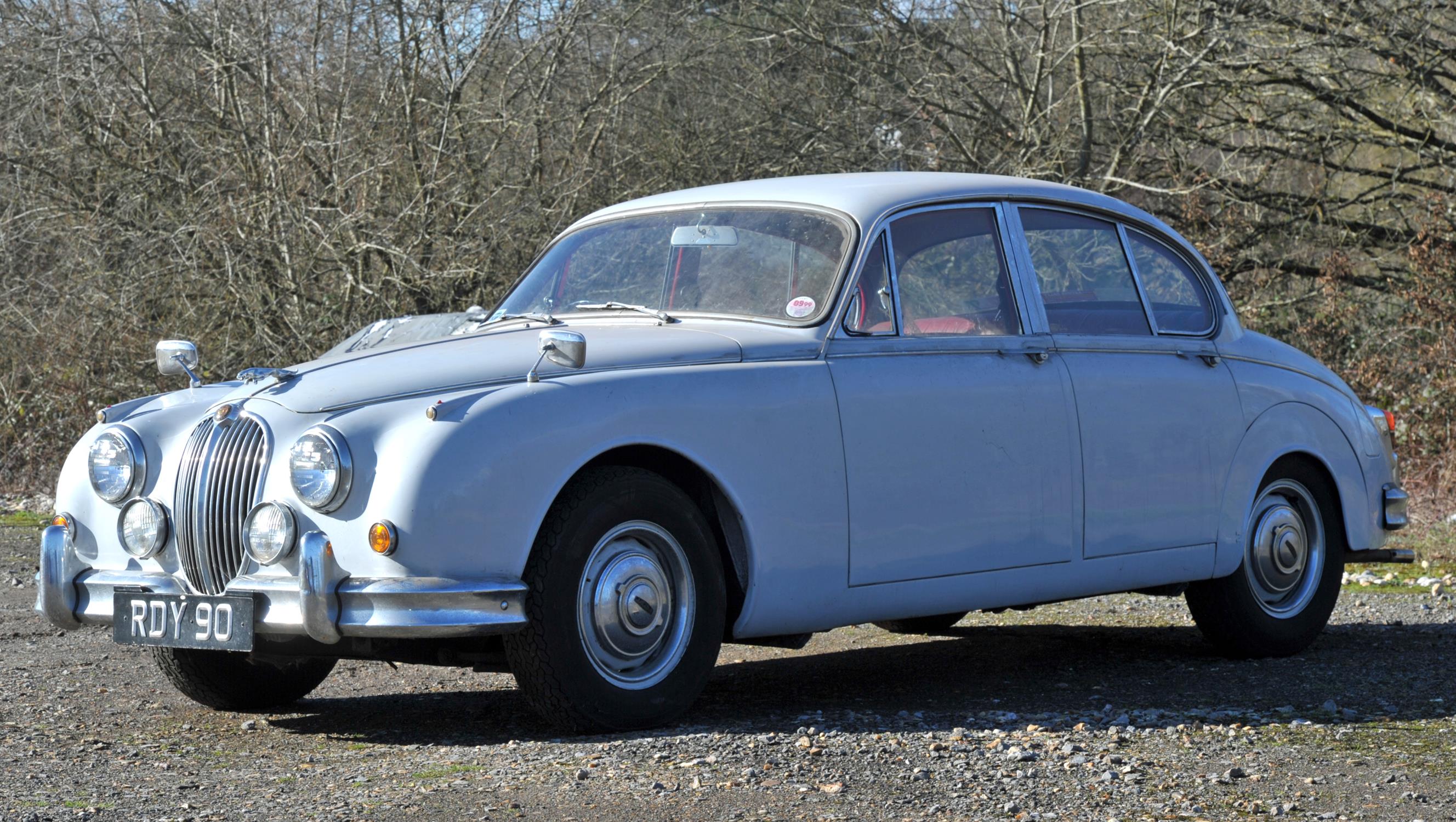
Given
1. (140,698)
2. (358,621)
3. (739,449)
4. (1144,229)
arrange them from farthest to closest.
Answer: (1144,229) < (140,698) < (739,449) < (358,621)

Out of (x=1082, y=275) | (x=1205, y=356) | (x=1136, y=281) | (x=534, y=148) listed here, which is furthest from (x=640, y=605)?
(x=534, y=148)

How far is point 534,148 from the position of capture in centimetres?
1343

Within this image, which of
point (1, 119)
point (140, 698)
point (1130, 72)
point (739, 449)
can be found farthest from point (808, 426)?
point (1, 119)

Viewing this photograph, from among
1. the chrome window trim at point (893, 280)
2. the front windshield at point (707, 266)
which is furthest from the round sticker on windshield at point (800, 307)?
the chrome window trim at point (893, 280)

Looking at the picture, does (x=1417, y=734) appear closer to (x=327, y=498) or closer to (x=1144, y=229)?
(x=1144, y=229)

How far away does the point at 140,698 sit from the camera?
564 cm

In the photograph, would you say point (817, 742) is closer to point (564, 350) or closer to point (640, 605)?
point (640, 605)

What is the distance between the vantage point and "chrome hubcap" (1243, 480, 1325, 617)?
655 centimetres

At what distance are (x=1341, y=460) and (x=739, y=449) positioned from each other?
126 inches

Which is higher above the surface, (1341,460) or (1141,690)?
(1341,460)

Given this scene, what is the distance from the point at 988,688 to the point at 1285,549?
65.1 inches

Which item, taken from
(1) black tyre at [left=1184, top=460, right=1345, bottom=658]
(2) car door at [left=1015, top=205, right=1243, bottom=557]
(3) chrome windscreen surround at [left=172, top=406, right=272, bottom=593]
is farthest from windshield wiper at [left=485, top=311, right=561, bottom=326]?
(1) black tyre at [left=1184, top=460, right=1345, bottom=658]

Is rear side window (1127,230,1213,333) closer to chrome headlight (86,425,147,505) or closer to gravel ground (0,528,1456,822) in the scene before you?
gravel ground (0,528,1456,822)

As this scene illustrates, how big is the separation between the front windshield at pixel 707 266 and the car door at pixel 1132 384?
3.10ft
